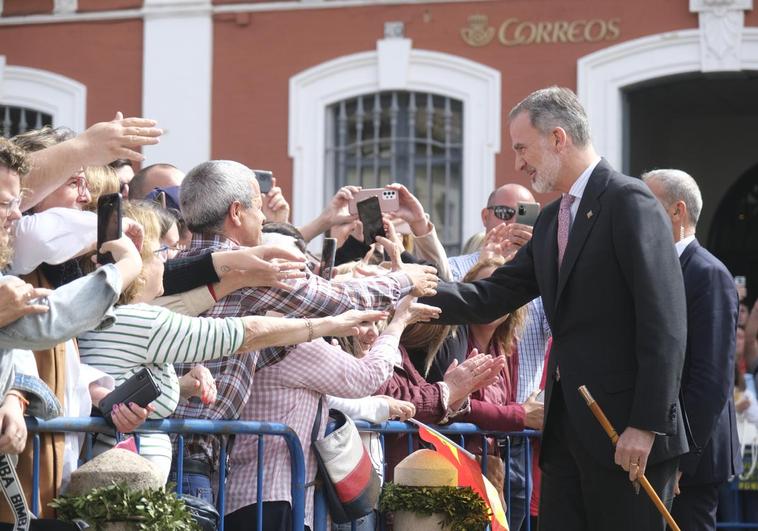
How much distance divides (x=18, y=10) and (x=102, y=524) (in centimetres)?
1128

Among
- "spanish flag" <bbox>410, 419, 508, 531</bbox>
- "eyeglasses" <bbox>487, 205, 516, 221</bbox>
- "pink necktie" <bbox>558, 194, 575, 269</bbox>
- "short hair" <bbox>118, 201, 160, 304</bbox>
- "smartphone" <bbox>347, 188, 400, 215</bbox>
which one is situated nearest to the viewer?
"short hair" <bbox>118, 201, 160, 304</bbox>

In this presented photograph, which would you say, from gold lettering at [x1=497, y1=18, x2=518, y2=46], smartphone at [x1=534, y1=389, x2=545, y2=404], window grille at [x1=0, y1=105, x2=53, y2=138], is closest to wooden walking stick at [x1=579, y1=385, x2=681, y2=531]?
smartphone at [x1=534, y1=389, x2=545, y2=404]

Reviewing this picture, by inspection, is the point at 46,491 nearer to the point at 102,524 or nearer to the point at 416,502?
the point at 102,524

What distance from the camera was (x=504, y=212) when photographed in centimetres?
781

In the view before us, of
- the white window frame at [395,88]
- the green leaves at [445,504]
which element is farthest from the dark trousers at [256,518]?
the white window frame at [395,88]

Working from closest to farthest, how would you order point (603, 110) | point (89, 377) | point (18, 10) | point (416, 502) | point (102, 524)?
point (102, 524) < point (89, 377) < point (416, 502) < point (603, 110) < point (18, 10)

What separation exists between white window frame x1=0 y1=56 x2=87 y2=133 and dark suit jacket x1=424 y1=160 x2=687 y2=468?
32.3 feet

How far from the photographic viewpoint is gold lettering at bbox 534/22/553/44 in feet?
42.9

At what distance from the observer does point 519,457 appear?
6.53 metres

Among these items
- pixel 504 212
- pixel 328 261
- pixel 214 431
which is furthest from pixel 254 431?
pixel 504 212

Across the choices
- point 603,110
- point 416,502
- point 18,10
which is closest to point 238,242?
point 416,502

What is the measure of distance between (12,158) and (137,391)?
78 cm

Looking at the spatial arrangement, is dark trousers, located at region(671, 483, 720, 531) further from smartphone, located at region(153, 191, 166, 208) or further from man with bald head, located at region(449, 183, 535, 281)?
smartphone, located at region(153, 191, 166, 208)

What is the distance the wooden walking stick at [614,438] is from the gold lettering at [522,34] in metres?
8.64
